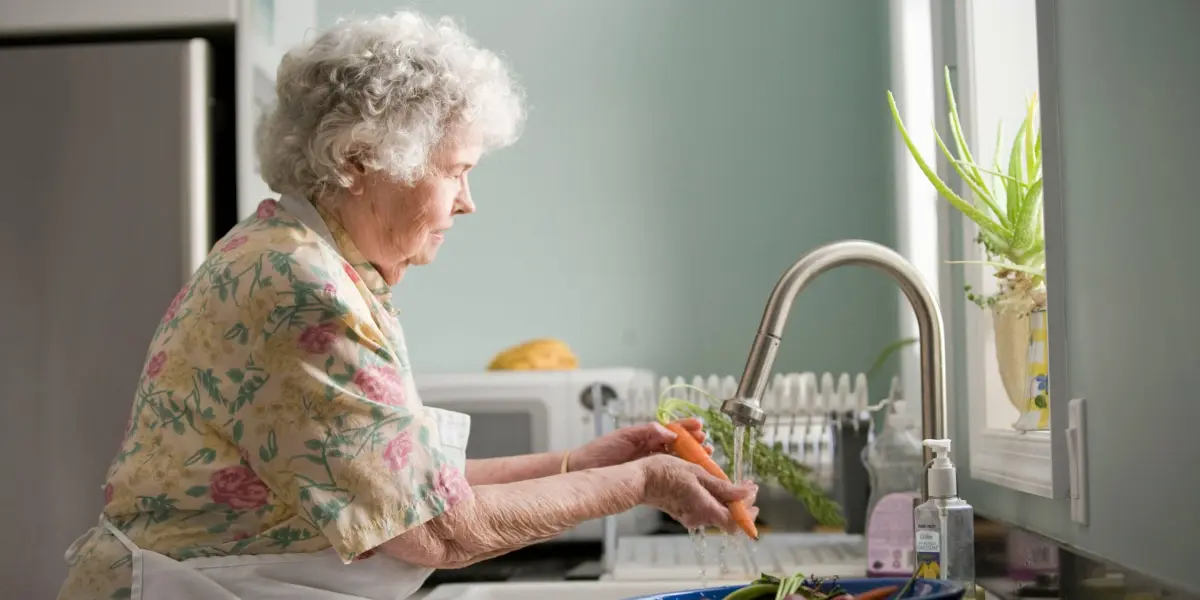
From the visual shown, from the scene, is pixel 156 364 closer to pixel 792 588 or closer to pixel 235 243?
Answer: pixel 235 243

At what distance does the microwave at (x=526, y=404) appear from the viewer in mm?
2100

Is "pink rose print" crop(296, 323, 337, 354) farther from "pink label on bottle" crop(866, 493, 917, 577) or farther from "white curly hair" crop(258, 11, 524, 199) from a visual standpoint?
"pink label on bottle" crop(866, 493, 917, 577)

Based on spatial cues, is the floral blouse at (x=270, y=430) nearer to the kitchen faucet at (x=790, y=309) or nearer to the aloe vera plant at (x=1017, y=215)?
the kitchen faucet at (x=790, y=309)

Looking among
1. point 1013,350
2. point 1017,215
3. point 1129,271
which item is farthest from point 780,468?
point 1129,271

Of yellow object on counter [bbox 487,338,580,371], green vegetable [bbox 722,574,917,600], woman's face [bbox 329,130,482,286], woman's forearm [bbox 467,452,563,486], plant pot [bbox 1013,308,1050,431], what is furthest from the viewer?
yellow object on counter [bbox 487,338,580,371]

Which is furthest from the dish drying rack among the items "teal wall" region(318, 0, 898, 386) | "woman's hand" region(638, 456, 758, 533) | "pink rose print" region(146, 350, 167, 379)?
"pink rose print" region(146, 350, 167, 379)

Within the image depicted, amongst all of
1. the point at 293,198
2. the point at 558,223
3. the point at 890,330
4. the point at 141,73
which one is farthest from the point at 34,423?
the point at 890,330

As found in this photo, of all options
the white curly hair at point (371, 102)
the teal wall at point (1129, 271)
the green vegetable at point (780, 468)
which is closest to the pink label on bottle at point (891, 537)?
the green vegetable at point (780, 468)

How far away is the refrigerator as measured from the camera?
6.68ft

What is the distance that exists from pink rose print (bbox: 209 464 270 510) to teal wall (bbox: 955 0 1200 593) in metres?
→ 0.76

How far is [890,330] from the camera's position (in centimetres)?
264

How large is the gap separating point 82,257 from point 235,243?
0.97 metres

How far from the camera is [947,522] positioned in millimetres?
1097

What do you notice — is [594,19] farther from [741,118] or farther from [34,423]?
[34,423]
